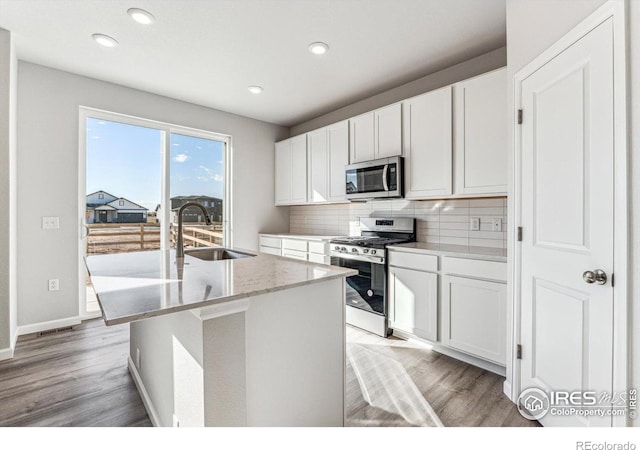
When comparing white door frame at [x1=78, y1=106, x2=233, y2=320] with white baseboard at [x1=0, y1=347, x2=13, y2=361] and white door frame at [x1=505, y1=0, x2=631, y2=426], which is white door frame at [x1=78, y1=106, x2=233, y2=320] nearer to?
white baseboard at [x1=0, y1=347, x2=13, y2=361]

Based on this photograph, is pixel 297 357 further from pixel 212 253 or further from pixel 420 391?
pixel 212 253

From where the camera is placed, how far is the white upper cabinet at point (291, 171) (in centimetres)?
430

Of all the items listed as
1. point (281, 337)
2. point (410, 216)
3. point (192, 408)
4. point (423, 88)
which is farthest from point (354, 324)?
point (423, 88)

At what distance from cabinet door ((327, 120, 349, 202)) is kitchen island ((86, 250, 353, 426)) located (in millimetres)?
2077

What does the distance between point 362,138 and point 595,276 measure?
8.42 ft

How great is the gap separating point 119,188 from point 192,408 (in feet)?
10.4

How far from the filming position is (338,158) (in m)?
3.78

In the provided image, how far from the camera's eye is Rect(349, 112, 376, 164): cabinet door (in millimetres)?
3354

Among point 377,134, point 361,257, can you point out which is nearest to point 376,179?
point 377,134

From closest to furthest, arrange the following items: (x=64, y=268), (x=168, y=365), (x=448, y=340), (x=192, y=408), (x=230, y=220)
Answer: (x=192, y=408) < (x=168, y=365) < (x=448, y=340) < (x=64, y=268) < (x=230, y=220)

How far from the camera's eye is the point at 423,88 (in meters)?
3.19

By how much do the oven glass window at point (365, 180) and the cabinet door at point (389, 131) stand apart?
0.19 meters
